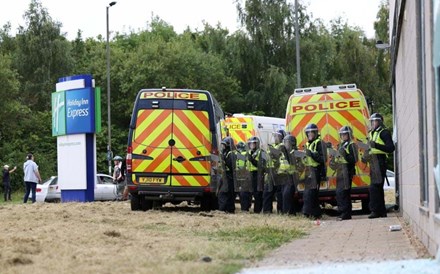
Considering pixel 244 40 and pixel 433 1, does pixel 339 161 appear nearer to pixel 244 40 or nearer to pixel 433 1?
pixel 433 1

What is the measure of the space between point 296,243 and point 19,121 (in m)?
45.2

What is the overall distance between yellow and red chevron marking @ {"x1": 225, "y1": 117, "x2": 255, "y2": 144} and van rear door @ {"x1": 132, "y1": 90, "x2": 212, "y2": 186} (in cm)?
878

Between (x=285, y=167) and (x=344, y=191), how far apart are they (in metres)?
1.53

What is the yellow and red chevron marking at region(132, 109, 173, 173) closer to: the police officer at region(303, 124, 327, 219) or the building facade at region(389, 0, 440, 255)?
the police officer at region(303, 124, 327, 219)

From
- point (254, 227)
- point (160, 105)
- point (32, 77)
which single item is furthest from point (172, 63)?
point (254, 227)

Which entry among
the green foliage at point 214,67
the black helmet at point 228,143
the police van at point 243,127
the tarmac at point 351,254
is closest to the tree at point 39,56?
the green foliage at point 214,67

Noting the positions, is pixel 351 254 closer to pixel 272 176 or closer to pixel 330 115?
pixel 330 115

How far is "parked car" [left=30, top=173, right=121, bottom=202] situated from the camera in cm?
3250

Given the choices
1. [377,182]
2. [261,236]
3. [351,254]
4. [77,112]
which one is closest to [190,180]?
[377,182]

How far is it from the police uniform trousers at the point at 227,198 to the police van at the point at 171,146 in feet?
2.24

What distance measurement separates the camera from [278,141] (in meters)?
19.6

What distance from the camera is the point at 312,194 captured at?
713 inches

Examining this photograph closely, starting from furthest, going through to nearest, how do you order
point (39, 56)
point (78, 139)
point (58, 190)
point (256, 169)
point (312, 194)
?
point (39, 56) → point (58, 190) → point (78, 139) → point (256, 169) → point (312, 194)

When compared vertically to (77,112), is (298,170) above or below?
below
